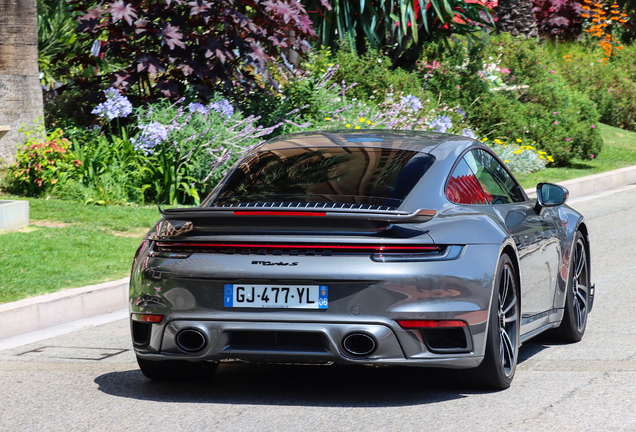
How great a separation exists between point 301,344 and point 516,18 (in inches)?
910

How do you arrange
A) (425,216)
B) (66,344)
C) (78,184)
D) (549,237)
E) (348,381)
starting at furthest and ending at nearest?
(78,184) → (66,344) → (549,237) → (348,381) → (425,216)

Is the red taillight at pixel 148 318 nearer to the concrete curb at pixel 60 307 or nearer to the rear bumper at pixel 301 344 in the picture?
the rear bumper at pixel 301 344

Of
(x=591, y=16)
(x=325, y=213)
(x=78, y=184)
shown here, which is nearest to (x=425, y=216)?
(x=325, y=213)

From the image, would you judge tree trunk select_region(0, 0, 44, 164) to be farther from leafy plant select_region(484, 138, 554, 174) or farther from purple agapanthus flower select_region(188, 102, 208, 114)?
leafy plant select_region(484, 138, 554, 174)

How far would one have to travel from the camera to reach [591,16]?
110 feet

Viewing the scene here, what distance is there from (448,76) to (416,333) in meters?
15.0

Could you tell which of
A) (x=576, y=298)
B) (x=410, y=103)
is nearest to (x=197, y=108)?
(x=410, y=103)

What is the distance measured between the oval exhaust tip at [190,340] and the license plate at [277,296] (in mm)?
246

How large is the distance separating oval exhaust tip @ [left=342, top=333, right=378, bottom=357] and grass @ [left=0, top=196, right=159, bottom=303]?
3566 millimetres

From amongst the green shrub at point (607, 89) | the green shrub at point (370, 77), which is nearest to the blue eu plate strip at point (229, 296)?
the green shrub at point (370, 77)

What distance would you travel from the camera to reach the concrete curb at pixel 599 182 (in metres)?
16.2

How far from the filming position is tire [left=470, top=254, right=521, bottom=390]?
4.78 m

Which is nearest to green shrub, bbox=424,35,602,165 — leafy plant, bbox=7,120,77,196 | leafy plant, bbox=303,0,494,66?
leafy plant, bbox=303,0,494,66

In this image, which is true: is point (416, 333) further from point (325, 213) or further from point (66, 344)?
point (66, 344)
